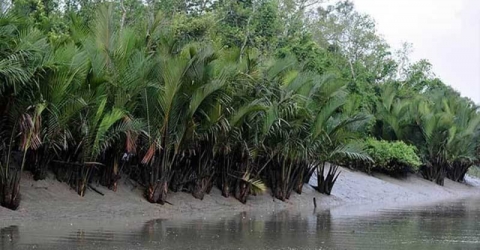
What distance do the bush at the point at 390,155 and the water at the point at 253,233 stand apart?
38.0 feet

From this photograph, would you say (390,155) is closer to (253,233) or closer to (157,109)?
(157,109)

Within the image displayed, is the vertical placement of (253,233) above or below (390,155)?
below

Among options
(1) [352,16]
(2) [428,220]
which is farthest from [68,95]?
(1) [352,16]

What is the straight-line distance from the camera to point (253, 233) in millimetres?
11867

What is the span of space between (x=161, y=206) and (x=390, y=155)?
1404 cm

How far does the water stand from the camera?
9.87m

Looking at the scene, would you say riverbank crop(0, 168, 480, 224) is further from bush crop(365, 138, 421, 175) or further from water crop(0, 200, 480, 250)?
bush crop(365, 138, 421, 175)

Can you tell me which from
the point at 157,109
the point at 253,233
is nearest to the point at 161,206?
the point at 157,109

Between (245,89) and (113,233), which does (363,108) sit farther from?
(113,233)

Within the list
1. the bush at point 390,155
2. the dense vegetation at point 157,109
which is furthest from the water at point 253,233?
the bush at point 390,155

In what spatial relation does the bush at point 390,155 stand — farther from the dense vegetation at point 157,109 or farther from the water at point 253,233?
the water at point 253,233

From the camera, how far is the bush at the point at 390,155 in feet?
90.1

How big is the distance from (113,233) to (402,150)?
62.0 feet

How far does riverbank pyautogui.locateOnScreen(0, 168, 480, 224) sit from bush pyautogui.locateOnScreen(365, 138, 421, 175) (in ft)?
5.89
